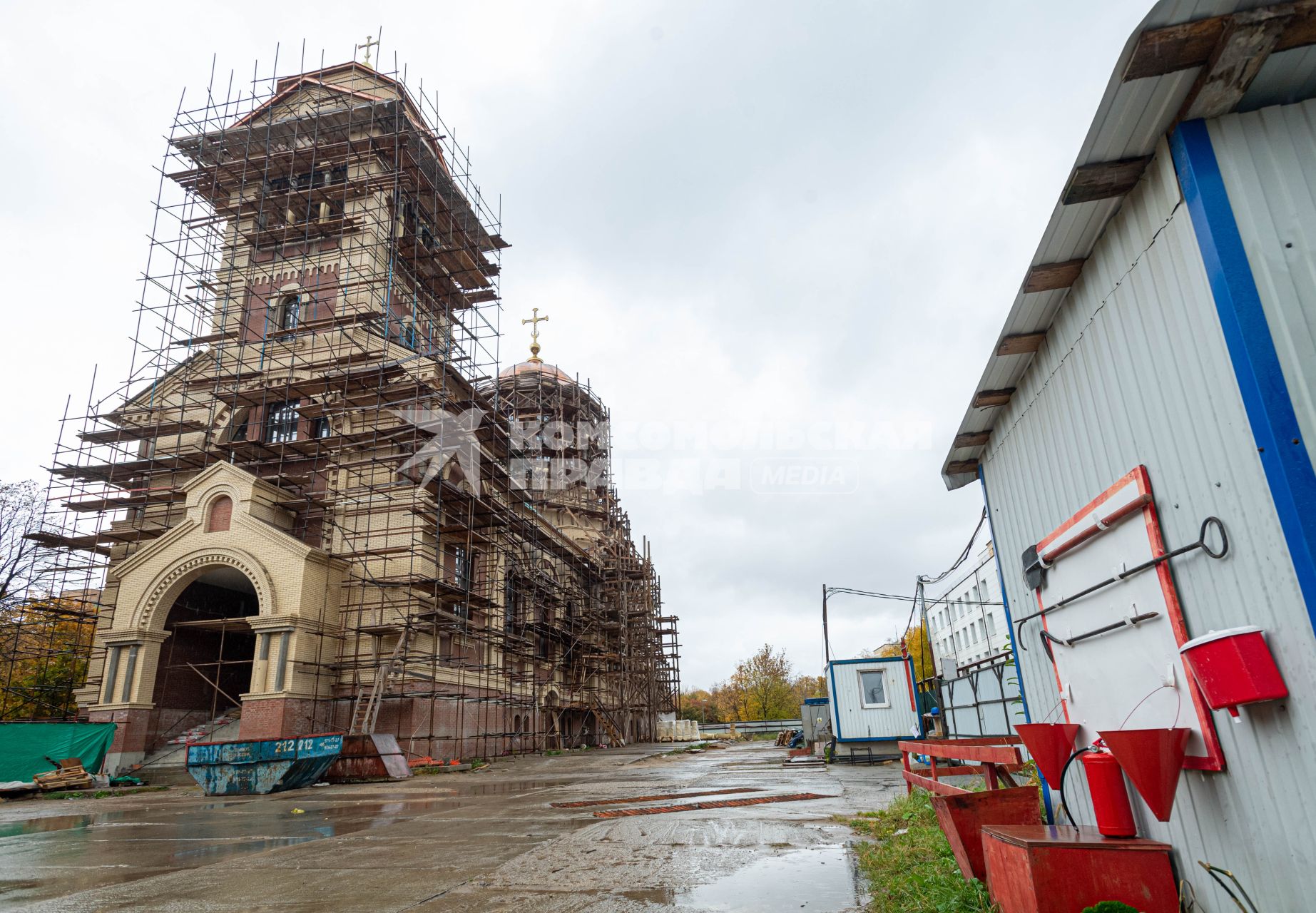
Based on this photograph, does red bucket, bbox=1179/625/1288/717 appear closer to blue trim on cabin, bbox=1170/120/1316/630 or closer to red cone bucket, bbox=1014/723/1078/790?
blue trim on cabin, bbox=1170/120/1316/630

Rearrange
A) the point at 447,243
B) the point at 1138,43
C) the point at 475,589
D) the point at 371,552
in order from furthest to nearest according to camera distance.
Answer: the point at 447,243
the point at 475,589
the point at 371,552
the point at 1138,43

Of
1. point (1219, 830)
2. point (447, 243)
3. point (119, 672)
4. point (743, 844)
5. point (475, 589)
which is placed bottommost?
point (743, 844)

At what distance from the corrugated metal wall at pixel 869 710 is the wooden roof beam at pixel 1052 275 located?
16.6m

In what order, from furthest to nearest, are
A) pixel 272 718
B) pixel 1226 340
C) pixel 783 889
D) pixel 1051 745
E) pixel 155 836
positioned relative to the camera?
pixel 272 718, pixel 155 836, pixel 783 889, pixel 1051 745, pixel 1226 340

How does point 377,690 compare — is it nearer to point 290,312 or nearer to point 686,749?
point 290,312

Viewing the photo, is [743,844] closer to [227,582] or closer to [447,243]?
[227,582]

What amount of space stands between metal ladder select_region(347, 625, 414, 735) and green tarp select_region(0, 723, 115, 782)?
21.7 feet

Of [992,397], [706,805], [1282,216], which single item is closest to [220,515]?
[706,805]

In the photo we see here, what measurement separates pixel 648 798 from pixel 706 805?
159 cm

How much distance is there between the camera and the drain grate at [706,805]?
1041 centimetres

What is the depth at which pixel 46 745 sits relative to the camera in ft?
68.5

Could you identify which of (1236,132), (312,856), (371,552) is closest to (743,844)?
(312,856)

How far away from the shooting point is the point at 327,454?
2789 cm

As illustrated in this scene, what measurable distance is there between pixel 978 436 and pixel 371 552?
72.8ft
